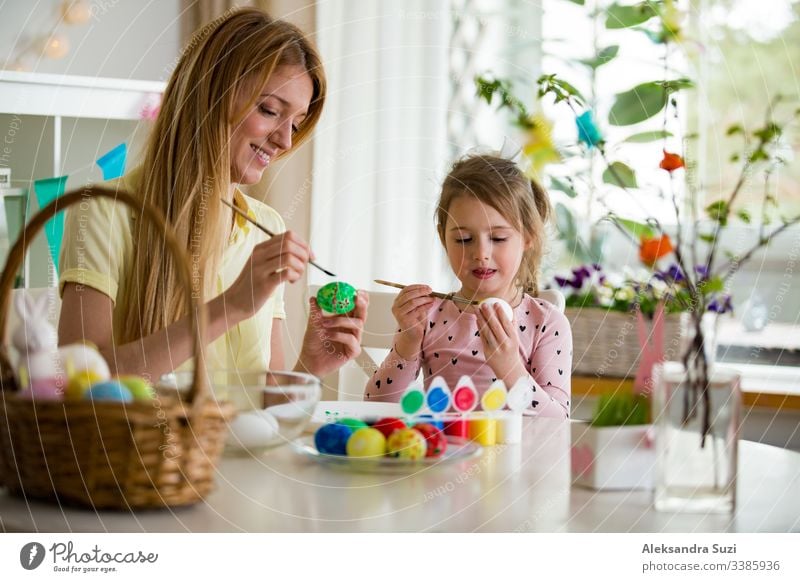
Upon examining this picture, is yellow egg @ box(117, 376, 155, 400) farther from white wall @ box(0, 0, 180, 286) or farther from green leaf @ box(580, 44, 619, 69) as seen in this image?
green leaf @ box(580, 44, 619, 69)

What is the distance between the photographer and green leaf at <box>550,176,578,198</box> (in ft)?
3.64

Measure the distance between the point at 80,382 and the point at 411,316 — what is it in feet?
1.41

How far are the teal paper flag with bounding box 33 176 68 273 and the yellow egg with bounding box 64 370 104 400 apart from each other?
0.46 meters

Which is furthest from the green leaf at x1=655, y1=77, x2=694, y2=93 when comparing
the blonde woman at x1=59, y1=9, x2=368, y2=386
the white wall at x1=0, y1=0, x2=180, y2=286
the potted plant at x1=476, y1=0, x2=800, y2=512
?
the white wall at x1=0, y1=0, x2=180, y2=286

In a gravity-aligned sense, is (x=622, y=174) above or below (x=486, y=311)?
above

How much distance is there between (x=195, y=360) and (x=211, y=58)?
16.5 inches

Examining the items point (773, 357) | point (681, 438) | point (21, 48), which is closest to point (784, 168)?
point (773, 357)

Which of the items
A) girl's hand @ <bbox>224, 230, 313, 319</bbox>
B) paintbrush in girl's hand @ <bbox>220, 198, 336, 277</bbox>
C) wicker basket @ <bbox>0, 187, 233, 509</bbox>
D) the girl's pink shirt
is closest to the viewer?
wicker basket @ <bbox>0, 187, 233, 509</bbox>

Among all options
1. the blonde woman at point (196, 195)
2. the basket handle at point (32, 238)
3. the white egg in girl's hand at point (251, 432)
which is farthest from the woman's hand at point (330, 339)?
the basket handle at point (32, 238)

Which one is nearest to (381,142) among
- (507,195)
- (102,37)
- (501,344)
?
(507,195)

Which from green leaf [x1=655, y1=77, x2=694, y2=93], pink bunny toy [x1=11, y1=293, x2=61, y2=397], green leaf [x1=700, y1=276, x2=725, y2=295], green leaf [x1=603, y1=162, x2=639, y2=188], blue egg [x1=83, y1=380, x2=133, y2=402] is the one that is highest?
green leaf [x1=655, y1=77, x2=694, y2=93]

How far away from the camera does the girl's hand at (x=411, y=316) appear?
989 millimetres

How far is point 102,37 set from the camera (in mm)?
1451

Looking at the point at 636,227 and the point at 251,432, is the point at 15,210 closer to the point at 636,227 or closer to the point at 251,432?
the point at 251,432
